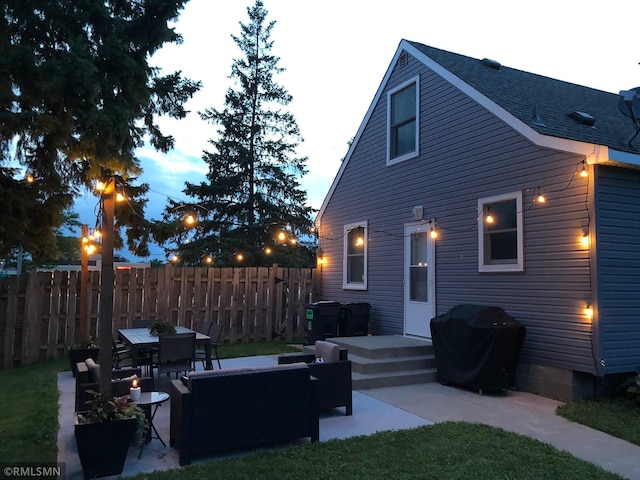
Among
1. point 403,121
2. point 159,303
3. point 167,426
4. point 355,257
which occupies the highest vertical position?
point 403,121

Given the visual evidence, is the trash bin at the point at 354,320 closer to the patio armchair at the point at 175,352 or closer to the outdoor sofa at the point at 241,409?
the patio armchair at the point at 175,352

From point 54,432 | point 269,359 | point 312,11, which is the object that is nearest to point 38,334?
point 269,359

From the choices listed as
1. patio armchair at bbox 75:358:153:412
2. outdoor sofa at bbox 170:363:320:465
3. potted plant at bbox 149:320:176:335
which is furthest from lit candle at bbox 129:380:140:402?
potted plant at bbox 149:320:176:335

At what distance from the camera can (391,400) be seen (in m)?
6.03

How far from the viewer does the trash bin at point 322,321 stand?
9688 millimetres

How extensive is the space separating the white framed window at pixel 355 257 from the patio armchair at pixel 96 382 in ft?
21.9

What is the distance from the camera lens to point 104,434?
3.56 m

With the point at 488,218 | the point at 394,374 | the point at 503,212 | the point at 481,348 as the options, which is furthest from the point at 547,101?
the point at 394,374

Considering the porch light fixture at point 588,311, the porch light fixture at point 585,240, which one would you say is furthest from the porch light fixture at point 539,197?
the porch light fixture at point 588,311

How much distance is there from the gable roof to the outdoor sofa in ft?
15.7

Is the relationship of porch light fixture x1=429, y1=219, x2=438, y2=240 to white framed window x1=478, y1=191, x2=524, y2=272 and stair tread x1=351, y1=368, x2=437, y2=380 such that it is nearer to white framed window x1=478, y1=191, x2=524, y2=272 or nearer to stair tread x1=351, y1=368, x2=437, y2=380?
white framed window x1=478, y1=191, x2=524, y2=272

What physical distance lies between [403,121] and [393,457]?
24.6 ft

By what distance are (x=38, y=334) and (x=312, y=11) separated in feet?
42.8

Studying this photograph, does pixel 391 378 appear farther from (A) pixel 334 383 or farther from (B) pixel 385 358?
(A) pixel 334 383
